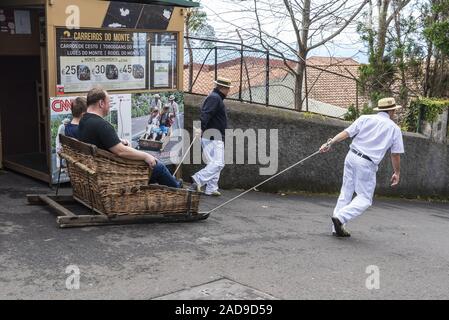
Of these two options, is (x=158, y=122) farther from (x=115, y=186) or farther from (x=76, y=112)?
(x=115, y=186)

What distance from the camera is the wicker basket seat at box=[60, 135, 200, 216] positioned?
5.87 m

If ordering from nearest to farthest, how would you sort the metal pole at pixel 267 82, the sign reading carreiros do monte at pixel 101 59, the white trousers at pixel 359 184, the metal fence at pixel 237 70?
the white trousers at pixel 359 184
the sign reading carreiros do monte at pixel 101 59
the metal fence at pixel 237 70
the metal pole at pixel 267 82

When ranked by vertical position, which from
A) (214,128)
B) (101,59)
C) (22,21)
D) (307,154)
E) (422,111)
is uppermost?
(22,21)

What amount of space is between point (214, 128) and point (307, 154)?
271cm

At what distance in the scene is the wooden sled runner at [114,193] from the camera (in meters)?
5.89

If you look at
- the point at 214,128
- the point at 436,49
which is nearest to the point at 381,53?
the point at 436,49

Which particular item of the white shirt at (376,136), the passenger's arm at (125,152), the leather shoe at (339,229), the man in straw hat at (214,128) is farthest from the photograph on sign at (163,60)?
the leather shoe at (339,229)

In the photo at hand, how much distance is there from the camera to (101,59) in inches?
307

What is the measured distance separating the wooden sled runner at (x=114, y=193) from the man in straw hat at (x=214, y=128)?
1.82 meters

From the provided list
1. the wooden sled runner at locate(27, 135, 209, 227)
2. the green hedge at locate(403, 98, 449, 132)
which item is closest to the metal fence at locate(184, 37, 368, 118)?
the green hedge at locate(403, 98, 449, 132)

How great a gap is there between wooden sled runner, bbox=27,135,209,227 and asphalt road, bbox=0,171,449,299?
12 cm

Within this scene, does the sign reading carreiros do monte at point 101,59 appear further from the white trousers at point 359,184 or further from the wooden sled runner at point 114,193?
the white trousers at point 359,184

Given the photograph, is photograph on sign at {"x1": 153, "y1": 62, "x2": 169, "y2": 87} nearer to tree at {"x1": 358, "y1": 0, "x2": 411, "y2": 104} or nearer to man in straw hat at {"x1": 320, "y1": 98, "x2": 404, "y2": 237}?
man in straw hat at {"x1": 320, "y1": 98, "x2": 404, "y2": 237}

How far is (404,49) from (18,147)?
895 cm
